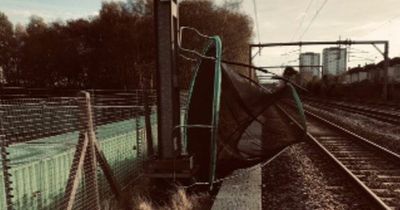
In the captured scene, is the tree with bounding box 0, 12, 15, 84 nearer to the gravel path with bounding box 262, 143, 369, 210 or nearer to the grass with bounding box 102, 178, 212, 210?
the gravel path with bounding box 262, 143, 369, 210

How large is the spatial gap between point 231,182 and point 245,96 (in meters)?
1.89

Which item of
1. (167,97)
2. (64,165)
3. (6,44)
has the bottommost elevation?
(64,165)

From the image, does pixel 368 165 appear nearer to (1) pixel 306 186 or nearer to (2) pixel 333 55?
(1) pixel 306 186

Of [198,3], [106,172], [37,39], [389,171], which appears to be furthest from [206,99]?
[37,39]

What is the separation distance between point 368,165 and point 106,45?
6423 cm

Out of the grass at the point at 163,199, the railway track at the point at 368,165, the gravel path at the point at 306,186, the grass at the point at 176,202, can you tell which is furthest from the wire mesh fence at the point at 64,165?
the railway track at the point at 368,165

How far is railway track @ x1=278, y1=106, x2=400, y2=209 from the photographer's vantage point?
28.1 feet

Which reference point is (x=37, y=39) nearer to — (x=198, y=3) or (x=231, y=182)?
(x=198, y=3)

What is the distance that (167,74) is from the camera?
26.7ft

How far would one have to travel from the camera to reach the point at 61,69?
76.2 metres

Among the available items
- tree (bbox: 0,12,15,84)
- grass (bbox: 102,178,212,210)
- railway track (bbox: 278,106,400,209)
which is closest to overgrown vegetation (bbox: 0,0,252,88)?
tree (bbox: 0,12,15,84)

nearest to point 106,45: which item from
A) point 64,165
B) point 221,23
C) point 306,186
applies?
point 221,23

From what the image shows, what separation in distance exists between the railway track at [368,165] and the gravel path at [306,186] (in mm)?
244

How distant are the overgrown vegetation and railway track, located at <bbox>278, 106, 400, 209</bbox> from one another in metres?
31.2
